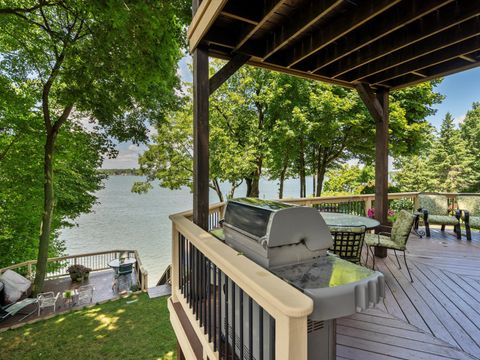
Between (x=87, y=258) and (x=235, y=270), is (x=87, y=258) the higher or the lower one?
the lower one

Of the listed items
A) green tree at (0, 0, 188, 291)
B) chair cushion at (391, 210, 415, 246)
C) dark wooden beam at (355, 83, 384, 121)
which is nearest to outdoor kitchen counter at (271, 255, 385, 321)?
chair cushion at (391, 210, 415, 246)

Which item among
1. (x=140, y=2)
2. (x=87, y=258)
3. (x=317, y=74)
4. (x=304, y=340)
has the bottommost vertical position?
(x=87, y=258)

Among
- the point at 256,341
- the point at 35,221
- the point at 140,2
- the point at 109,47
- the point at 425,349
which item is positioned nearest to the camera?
the point at 256,341

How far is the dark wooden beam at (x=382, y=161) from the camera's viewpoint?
13.1ft

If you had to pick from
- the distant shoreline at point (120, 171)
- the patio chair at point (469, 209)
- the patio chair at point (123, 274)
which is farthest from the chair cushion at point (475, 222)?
the distant shoreline at point (120, 171)

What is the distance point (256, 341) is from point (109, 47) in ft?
21.5

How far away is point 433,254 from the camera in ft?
13.5

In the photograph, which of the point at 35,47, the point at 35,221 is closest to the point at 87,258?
the point at 35,221

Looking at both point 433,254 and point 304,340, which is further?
point 433,254

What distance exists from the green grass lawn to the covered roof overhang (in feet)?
20.5

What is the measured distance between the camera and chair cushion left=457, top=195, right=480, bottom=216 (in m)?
5.31

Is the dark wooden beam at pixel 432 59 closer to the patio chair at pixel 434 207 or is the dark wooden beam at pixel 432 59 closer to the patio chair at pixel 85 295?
the patio chair at pixel 434 207

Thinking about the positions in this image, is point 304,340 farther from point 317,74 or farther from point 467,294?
point 317,74

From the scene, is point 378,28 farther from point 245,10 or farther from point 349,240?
point 349,240
